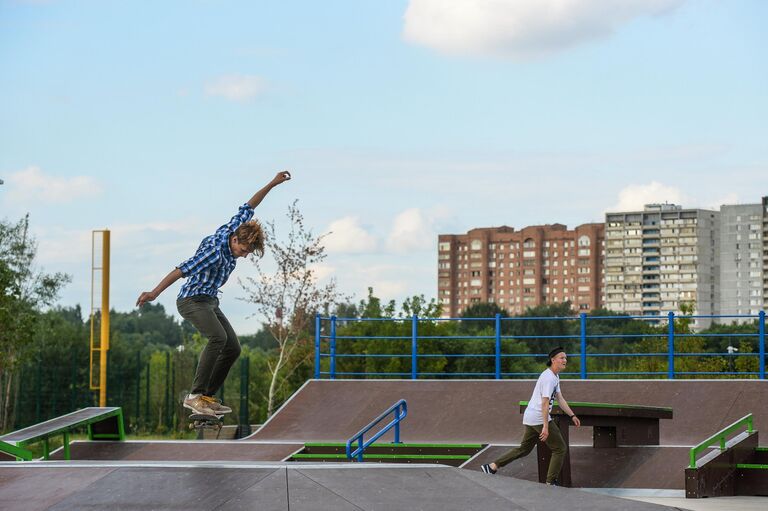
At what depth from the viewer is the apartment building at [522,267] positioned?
186 meters

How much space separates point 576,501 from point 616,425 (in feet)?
21.1

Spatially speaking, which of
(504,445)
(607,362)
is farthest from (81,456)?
(607,362)

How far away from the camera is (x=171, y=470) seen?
31.2 ft

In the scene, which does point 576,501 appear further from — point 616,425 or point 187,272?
point 616,425

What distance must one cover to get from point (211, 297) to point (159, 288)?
482 millimetres

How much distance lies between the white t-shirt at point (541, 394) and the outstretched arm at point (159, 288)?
4.30 meters

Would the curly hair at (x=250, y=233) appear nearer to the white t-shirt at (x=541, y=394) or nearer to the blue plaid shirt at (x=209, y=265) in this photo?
the blue plaid shirt at (x=209, y=265)

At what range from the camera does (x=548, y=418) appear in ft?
39.8

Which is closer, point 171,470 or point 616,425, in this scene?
point 171,470

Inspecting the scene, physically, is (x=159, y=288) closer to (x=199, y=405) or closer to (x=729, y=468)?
(x=199, y=405)

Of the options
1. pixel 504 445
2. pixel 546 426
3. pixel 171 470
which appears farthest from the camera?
pixel 504 445

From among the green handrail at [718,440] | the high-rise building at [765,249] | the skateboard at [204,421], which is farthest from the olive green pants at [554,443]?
the high-rise building at [765,249]

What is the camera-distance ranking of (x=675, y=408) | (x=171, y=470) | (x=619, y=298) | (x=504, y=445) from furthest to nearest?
(x=619, y=298)
(x=675, y=408)
(x=504, y=445)
(x=171, y=470)

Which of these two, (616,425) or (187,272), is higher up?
(187,272)
